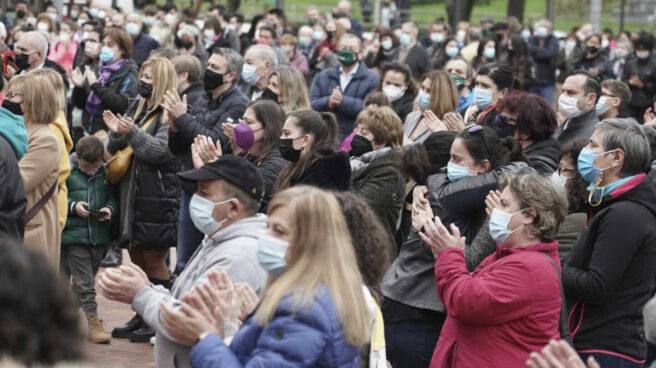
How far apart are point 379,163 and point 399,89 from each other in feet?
11.9

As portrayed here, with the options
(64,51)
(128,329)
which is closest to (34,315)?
(128,329)

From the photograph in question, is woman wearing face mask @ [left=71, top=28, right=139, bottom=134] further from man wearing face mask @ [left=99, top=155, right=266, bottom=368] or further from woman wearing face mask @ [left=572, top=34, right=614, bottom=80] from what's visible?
woman wearing face mask @ [left=572, top=34, right=614, bottom=80]

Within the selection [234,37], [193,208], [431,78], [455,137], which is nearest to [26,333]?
[193,208]

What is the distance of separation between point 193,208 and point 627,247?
6.84 feet

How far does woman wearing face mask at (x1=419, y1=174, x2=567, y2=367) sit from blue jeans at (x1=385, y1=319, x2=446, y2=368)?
0.50 m

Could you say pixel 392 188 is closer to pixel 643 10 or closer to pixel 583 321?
pixel 583 321

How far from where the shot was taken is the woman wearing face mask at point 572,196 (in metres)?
5.65

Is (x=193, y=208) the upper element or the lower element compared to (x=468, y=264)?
upper

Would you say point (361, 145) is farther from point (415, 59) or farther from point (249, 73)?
point (415, 59)

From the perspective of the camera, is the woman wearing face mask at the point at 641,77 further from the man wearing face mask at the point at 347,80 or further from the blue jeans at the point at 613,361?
the blue jeans at the point at 613,361

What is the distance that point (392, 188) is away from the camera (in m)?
6.50

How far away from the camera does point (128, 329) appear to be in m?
7.88

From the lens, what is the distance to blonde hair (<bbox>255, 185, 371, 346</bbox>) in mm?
3393

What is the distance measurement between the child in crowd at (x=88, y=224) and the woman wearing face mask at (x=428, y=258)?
3072mm
